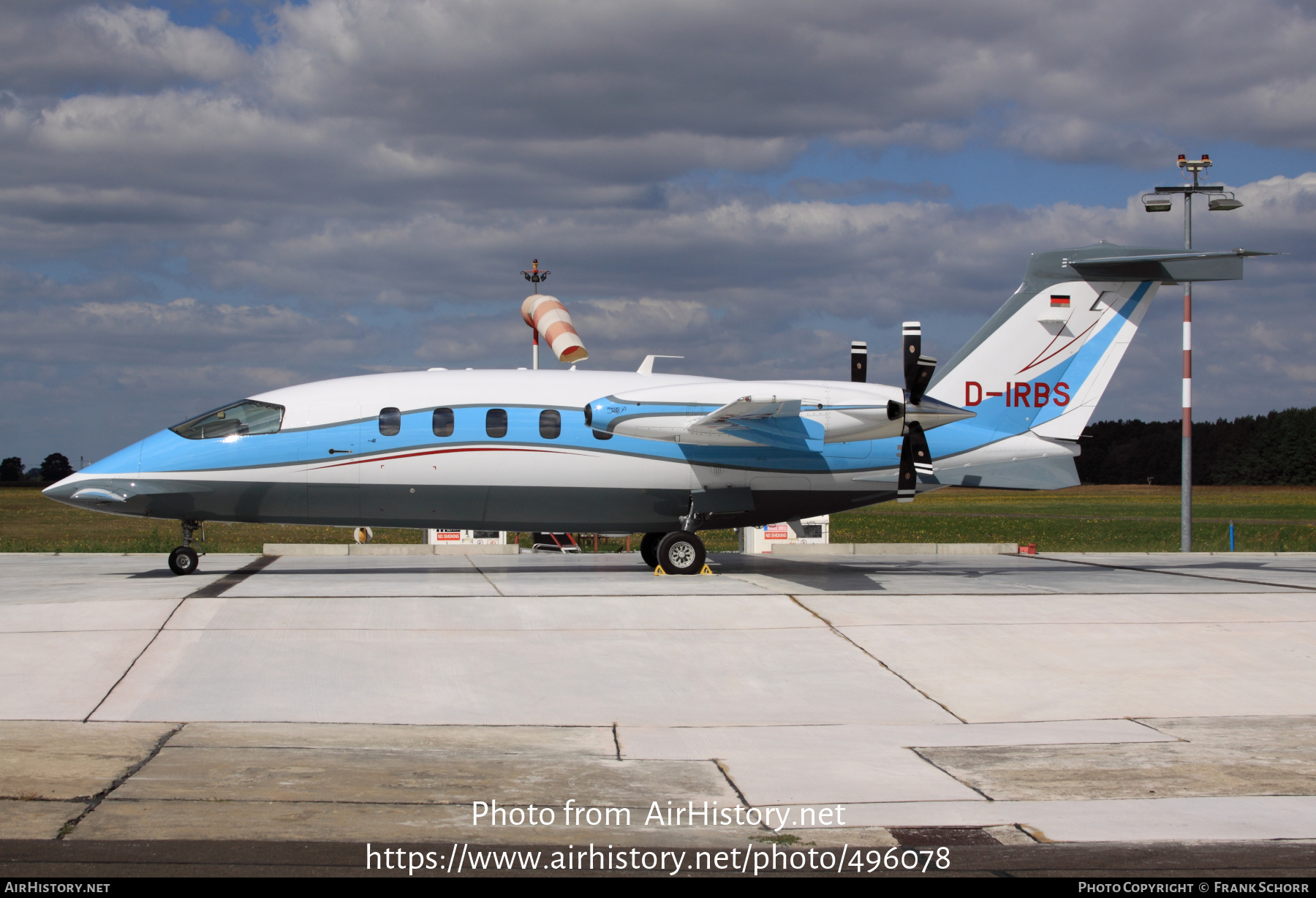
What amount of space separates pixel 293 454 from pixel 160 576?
3.00 metres

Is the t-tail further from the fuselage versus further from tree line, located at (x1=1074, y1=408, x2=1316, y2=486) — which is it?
tree line, located at (x1=1074, y1=408, x2=1316, y2=486)

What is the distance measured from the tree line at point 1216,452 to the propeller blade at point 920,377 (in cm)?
10630

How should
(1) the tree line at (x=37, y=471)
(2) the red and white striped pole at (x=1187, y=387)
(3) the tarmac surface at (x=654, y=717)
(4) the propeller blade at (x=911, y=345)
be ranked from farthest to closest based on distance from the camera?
(1) the tree line at (x=37, y=471) < (2) the red and white striped pole at (x=1187, y=387) < (4) the propeller blade at (x=911, y=345) < (3) the tarmac surface at (x=654, y=717)

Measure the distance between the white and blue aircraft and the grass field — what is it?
6.23 meters

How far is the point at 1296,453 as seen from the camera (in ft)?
403

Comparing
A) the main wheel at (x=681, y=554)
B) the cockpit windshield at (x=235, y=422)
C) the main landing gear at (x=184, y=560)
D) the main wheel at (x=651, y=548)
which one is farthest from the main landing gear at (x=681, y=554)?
the main landing gear at (x=184, y=560)

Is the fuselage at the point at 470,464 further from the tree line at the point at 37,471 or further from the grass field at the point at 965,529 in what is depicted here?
the tree line at the point at 37,471

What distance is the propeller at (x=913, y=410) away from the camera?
17.6 m

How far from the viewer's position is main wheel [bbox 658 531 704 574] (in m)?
19.2

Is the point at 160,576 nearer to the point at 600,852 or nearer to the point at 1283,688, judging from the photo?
the point at 600,852

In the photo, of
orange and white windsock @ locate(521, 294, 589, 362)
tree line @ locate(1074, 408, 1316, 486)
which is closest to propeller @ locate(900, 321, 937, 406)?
orange and white windsock @ locate(521, 294, 589, 362)

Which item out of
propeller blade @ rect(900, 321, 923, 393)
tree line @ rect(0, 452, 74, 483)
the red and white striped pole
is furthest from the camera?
tree line @ rect(0, 452, 74, 483)

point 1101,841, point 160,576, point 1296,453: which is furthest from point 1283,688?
point 1296,453

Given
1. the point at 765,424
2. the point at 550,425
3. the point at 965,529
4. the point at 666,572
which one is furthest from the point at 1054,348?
the point at 965,529
